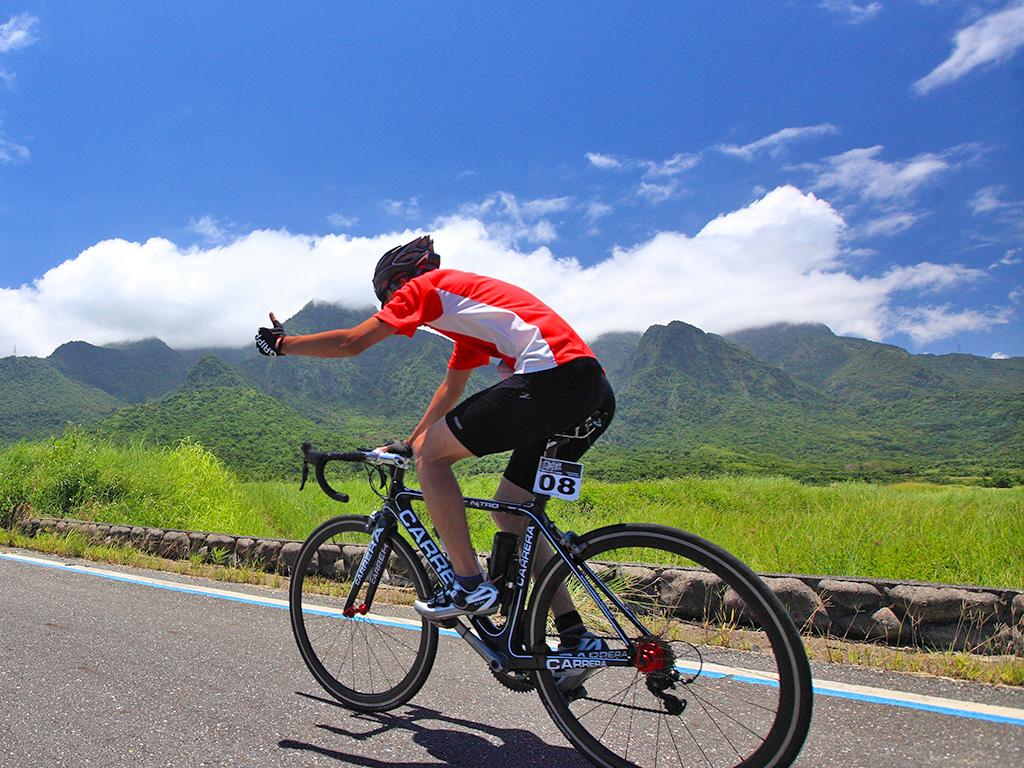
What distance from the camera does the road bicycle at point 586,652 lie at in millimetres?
2293

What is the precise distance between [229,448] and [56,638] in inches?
2434

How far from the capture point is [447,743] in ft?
9.12

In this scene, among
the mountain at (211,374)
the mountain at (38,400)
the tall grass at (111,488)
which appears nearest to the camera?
the tall grass at (111,488)

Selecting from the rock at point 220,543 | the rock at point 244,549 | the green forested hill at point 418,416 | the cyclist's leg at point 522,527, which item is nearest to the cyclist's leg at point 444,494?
the cyclist's leg at point 522,527

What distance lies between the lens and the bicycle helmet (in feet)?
10.1

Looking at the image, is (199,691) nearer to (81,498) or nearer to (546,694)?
(546,694)

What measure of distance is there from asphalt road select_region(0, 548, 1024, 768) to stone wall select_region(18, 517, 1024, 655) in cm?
58

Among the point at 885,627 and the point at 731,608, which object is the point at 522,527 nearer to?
the point at 731,608

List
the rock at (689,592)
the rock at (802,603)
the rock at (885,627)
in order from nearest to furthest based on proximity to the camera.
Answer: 1. the rock at (885,627)
2. the rock at (802,603)
3. the rock at (689,592)

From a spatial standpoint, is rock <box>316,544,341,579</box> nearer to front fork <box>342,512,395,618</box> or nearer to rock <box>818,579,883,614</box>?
front fork <box>342,512,395,618</box>

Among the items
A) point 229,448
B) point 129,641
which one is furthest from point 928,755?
point 229,448

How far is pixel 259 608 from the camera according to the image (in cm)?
499

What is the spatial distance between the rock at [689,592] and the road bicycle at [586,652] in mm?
341

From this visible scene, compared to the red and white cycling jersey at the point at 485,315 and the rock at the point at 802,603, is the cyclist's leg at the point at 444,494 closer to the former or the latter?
the red and white cycling jersey at the point at 485,315
